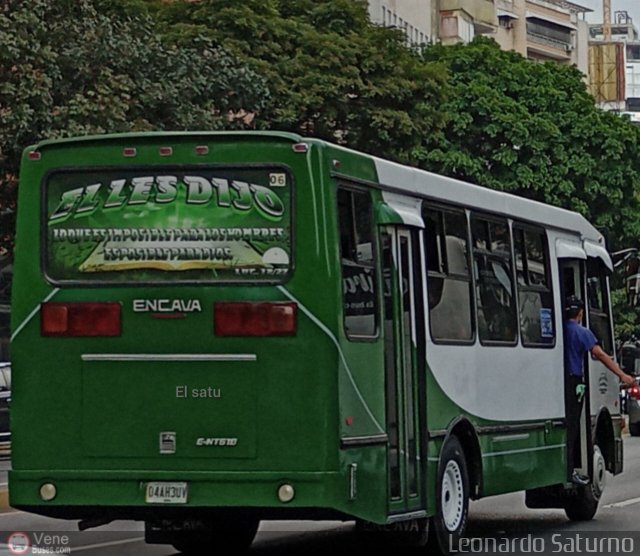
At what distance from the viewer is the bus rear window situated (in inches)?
487

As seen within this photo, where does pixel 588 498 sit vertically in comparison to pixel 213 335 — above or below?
below

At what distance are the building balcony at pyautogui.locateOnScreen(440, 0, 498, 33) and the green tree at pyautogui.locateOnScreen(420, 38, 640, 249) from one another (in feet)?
101

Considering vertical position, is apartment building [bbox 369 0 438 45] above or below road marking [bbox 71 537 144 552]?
above

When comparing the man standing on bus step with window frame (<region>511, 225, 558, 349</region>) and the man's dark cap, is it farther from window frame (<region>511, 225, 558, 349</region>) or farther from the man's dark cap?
window frame (<region>511, 225, 558, 349</region>)

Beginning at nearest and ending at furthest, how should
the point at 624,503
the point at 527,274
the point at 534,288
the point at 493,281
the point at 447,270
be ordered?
1. the point at 447,270
2. the point at 493,281
3. the point at 527,274
4. the point at 534,288
5. the point at 624,503

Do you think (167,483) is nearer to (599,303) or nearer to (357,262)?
(357,262)

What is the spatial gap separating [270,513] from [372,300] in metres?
1.60

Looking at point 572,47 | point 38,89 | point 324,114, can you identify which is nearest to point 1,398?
point 38,89

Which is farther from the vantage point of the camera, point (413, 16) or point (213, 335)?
point (413, 16)

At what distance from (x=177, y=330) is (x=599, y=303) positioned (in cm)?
727

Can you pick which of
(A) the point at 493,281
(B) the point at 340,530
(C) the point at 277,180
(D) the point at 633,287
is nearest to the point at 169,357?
(C) the point at 277,180

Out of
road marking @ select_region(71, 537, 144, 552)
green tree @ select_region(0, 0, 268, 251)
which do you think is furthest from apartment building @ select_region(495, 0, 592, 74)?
road marking @ select_region(71, 537, 144, 552)

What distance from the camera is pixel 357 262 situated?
41.5 feet

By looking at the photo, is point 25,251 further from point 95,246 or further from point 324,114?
point 324,114
